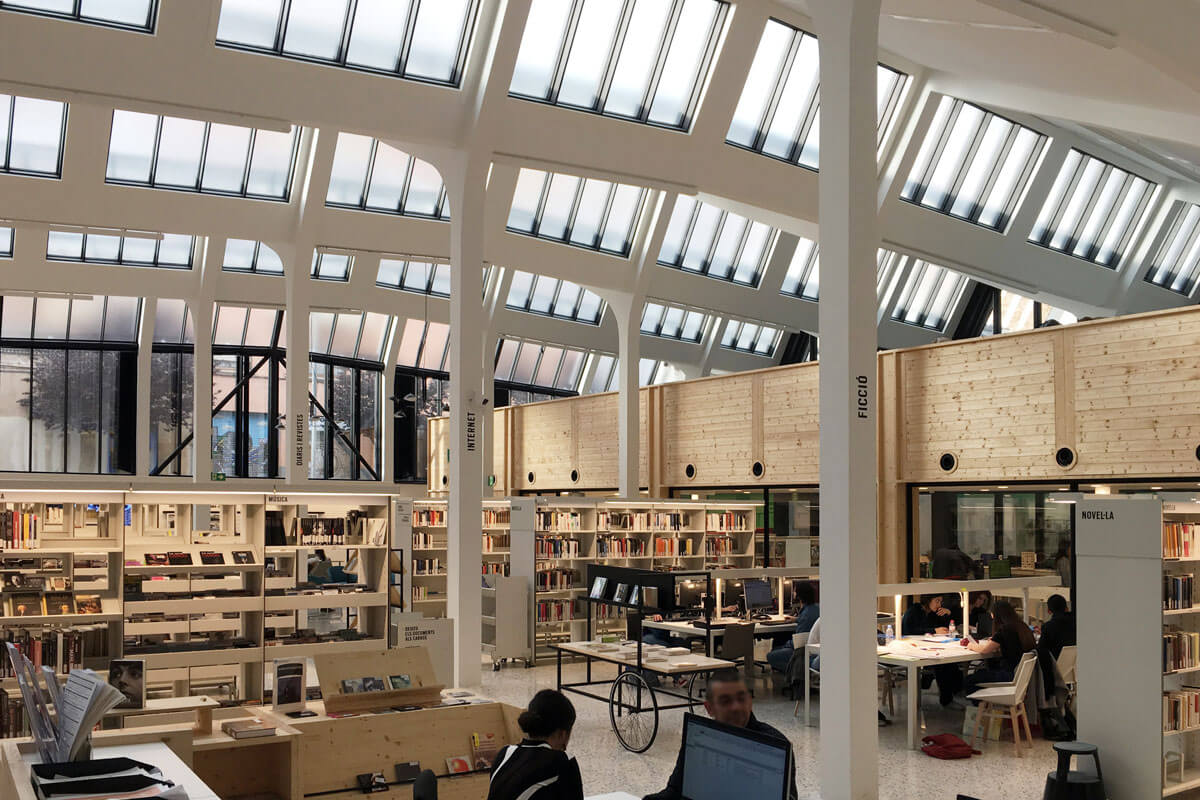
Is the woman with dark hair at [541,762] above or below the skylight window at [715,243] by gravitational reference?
below

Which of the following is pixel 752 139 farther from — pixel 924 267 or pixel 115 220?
pixel 115 220

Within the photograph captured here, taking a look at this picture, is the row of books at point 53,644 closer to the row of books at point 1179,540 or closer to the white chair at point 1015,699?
the white chair at point 1015,699

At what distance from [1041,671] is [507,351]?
17810mm

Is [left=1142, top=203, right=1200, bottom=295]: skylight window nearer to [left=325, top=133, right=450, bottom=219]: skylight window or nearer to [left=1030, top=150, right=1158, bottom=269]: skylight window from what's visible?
[left=1030, top=150, right=1158, bottom=269]: skylight window

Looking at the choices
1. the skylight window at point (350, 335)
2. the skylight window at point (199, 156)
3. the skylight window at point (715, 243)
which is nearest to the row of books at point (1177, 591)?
the skylight window at point (715, 243)

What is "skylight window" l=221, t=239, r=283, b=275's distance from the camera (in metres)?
20.6

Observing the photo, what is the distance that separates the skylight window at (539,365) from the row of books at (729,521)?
9700 mm

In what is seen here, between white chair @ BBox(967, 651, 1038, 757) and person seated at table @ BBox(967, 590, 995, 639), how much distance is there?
4.13 ft

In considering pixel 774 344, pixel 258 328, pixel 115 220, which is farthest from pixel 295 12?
pixel 774 344

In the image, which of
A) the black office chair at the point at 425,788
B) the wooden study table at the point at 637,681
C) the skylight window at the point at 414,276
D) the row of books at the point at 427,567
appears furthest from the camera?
the skylight window at the point at 414,276

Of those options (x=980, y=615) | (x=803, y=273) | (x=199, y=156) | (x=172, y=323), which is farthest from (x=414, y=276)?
(x=980, y=615)

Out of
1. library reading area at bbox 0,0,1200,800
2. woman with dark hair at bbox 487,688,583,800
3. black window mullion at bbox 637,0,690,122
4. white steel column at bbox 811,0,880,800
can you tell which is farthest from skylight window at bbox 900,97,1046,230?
woman with dark hair at bbox 487,688,583,800

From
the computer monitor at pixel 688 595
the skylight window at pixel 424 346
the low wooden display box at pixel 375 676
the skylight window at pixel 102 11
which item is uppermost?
the skylight window at pixel 102 11

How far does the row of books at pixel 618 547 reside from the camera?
15914 millimetres
